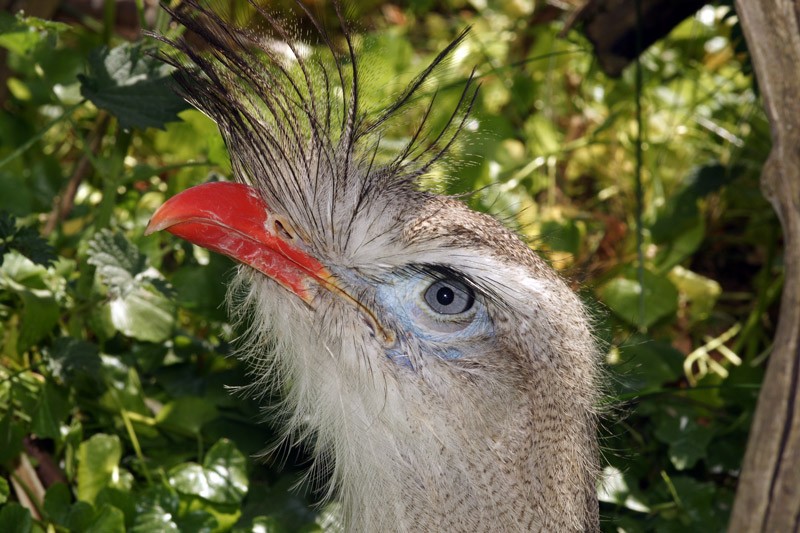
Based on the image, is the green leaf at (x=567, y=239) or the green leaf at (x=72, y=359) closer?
the green leaf at (x=72, y=359)

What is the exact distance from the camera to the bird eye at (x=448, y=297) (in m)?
1.58

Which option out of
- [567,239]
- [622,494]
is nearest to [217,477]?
[622,494]

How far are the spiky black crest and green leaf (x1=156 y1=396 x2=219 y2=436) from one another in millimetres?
765

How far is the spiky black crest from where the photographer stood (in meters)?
1.67

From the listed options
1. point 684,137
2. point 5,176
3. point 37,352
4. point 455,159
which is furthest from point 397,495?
point 684,137

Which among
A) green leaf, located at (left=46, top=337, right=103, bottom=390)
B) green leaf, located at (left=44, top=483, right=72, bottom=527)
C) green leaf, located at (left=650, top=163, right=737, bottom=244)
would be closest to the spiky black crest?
green leaf, located at (left=46, top=337, right=103, bottom=390)

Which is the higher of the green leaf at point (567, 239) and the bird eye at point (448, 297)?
the green leaf at point (567, 239)

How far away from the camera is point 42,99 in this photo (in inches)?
109

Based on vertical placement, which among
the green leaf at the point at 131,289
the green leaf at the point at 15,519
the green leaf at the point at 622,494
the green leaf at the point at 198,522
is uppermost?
the green leaf at the point at 131,289

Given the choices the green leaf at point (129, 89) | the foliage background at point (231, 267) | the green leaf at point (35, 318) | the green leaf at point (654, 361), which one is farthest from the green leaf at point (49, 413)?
the green leaf at point (654, 361)

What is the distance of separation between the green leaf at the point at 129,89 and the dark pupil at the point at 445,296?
787 mm

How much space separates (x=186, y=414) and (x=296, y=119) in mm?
917

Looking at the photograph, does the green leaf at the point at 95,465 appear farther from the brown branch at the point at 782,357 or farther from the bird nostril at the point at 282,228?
the brown branch at the point at 782,357

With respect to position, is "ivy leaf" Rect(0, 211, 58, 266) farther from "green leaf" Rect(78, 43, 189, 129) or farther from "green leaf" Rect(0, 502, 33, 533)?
"green leaf" Rect(0, 502, 33, 533)
